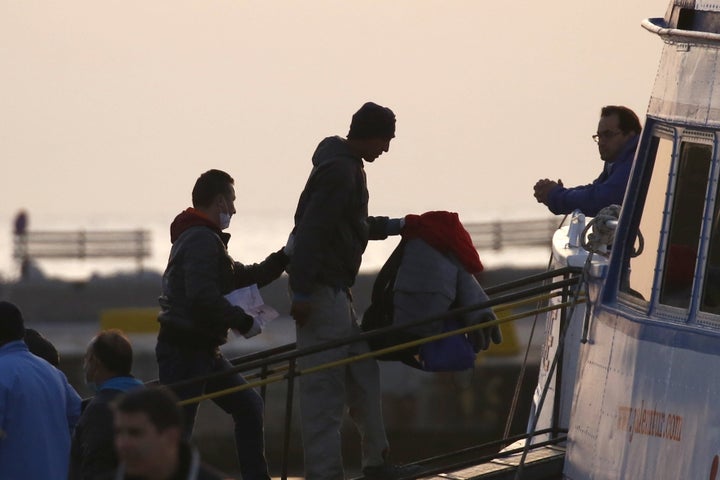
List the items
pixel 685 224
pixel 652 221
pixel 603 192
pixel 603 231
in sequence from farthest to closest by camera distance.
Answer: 1. pixel 603 192
2. pixel 603 231
3. pixel 652 221
4. pixel 685 224

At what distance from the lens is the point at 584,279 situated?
12.5 metres

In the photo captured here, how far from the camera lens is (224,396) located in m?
12.5

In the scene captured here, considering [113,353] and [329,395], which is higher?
[113,353]

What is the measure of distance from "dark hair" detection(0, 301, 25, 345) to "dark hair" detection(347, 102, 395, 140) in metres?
2.02

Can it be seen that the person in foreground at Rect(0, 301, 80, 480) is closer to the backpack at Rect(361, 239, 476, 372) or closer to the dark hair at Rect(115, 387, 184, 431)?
the backpack at Rect(361, 239, 476, 372)

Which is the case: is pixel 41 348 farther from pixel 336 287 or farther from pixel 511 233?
pixel 511 233

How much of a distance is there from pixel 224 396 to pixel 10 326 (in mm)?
1547

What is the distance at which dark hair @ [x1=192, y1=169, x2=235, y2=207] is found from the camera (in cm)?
1220

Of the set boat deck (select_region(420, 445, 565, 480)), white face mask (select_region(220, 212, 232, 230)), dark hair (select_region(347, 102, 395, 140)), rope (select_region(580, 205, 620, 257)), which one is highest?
dark hair (select_region(347, 102, 395, 140))

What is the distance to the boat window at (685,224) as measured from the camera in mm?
10766

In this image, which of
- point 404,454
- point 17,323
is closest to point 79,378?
point 404,454

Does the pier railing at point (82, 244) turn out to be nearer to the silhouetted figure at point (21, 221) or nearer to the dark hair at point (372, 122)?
the silhouetted figure at point (21, 221)

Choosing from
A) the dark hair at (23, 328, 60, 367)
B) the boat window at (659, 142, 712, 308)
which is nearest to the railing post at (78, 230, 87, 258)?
the dark hair at (23, 328, 60, 367)

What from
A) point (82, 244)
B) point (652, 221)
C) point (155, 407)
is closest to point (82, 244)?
point (82, 244)
